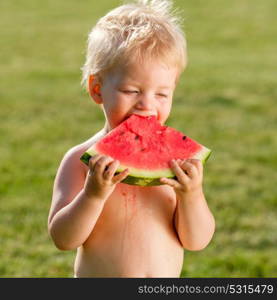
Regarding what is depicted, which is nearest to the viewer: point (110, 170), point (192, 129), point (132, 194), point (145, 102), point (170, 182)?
point (110, 170)

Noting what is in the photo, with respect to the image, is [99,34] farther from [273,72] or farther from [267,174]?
[273,72]

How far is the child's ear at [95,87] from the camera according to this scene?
3.25m

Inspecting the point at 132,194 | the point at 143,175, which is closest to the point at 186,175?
the point at 143,175

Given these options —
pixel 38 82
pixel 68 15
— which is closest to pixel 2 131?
pixel 38 82

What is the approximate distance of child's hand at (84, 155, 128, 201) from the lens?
284 cm

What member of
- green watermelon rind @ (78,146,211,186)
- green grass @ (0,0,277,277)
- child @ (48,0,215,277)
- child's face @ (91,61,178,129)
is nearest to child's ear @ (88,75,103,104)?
child @ (48,0,215,277)

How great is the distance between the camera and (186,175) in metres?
2.97

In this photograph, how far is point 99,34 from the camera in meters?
3.24

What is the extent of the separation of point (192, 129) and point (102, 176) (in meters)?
5.58

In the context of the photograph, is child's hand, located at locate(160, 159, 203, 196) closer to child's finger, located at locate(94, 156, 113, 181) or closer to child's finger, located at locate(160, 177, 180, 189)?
child's finger, located at locate(160, 177, 180, 189)

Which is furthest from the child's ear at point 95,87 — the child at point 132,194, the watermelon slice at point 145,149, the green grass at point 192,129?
the green grass at point 192,129

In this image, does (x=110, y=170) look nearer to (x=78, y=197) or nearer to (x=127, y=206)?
(x=78, y=197)

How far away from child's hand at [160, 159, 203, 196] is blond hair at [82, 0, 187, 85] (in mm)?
469

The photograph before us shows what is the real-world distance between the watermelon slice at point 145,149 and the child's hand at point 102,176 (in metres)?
0.06
